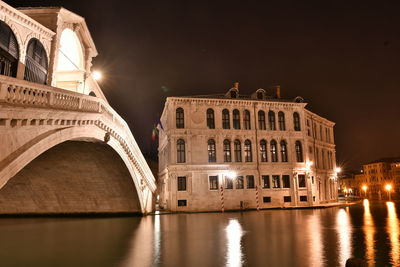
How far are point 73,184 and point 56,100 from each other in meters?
13.4

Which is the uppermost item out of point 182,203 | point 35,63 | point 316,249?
point 35,63

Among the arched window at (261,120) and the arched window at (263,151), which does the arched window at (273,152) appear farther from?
the arched window at (261,120)

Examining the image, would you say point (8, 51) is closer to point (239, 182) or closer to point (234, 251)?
point (234, 251)

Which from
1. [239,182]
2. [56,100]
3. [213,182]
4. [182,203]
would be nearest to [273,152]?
[239,182]

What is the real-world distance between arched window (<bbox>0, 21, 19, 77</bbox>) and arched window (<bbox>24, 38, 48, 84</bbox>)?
0.67 m

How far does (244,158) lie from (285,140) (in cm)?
568

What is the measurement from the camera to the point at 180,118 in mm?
32719

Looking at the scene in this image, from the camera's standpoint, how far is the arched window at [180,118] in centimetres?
3262

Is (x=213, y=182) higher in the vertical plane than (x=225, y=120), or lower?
lower

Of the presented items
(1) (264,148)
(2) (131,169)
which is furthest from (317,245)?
(1) (264,148)

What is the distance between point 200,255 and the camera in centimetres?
880

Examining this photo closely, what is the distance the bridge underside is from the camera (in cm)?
1818

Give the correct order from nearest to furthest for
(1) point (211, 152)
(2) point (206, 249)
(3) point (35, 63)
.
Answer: (2) point (206, 249)
(3) point (35, 63)
(1) point (211, 152)

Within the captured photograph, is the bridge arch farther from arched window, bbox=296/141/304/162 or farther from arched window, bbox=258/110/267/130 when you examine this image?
arched window, bbox=296/141/304/162
